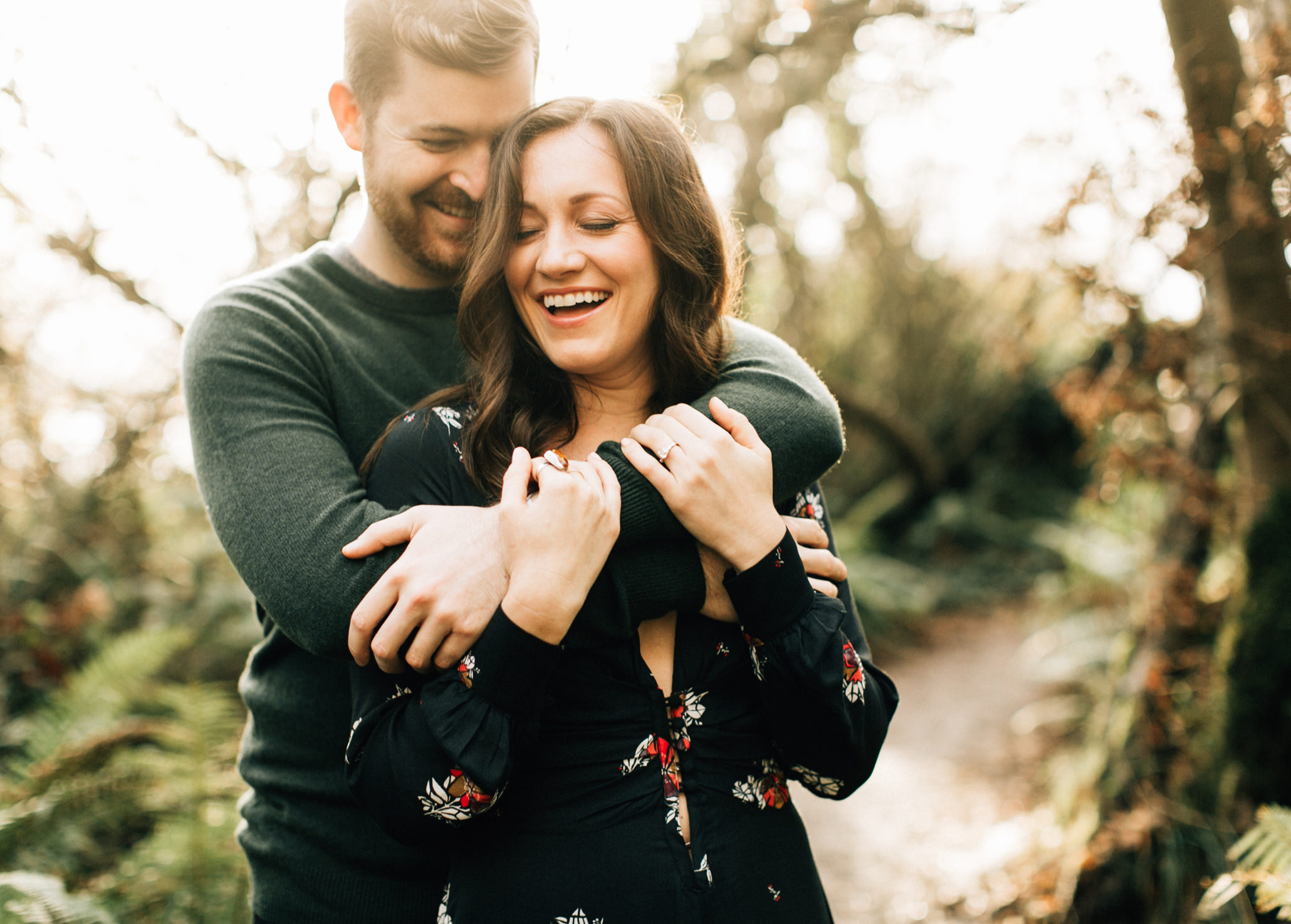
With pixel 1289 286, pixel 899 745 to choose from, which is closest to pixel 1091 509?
pixel 899 745

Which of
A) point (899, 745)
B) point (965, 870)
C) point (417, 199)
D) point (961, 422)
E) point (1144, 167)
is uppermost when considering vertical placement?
point (417, 199)

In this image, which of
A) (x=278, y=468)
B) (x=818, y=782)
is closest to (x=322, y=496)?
(x=278, y=468)

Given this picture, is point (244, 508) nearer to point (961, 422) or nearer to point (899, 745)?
point (899, 745)

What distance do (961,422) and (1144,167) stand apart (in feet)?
31.2

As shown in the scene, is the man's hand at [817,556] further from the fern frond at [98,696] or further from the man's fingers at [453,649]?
the fern frond at [98,696]

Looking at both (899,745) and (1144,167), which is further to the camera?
(899,745)

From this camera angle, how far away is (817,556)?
159 cm

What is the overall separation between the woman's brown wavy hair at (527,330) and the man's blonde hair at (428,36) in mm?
264

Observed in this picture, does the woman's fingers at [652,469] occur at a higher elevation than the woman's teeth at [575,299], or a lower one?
lower

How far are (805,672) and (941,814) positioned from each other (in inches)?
170

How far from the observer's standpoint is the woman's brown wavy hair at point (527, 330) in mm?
1607

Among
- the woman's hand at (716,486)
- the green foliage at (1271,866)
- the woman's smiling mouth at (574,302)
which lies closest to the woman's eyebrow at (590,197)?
the woman's smiling mouth at (574,302)

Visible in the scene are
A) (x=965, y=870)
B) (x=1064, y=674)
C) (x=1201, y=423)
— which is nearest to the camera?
(x=1201, y=423)

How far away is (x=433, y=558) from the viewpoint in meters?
1.34
